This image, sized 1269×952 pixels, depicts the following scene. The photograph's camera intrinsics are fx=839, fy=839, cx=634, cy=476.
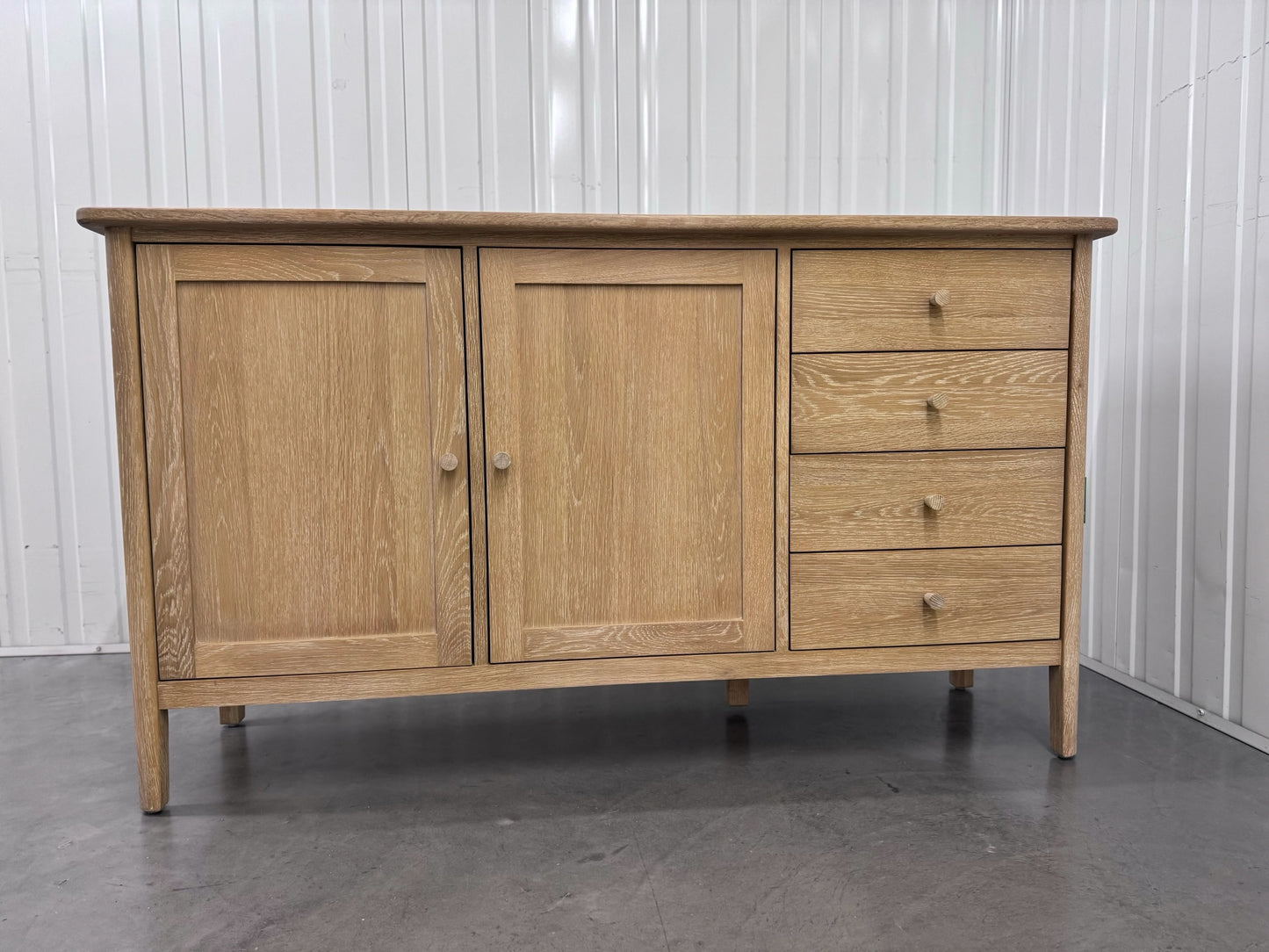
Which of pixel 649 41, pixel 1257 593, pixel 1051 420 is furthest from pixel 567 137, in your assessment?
pixel 1257 593

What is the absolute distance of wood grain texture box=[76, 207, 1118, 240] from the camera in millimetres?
1216

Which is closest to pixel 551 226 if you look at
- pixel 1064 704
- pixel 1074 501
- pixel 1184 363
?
pixel 1074 501

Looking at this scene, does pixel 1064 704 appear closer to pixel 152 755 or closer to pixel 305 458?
pixel 305 458

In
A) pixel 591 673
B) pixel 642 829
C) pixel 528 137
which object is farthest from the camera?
pixel 528 137

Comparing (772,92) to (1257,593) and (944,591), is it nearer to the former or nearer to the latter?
(944,591)

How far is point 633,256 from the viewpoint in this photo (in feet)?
4.35

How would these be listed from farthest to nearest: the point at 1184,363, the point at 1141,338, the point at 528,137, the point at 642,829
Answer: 1. the point at 528,137
2. the point at 1141,338
3. the point at 1184,363
4. the point at 642,829

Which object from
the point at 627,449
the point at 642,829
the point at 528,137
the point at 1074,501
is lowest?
the point at 642,829

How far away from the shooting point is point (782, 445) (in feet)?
4.54

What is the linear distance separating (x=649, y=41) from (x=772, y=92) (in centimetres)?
35

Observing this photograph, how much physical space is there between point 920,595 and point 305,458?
3.37ft

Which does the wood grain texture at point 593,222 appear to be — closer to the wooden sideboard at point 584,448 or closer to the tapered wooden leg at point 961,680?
the wooden sideboard at point 584,448

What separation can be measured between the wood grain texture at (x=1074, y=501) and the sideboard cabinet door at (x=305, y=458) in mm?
1013

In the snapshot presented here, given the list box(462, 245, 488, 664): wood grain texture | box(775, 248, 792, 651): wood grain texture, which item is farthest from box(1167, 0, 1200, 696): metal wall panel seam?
box(462, 245, 488, 664): wood grain texture
